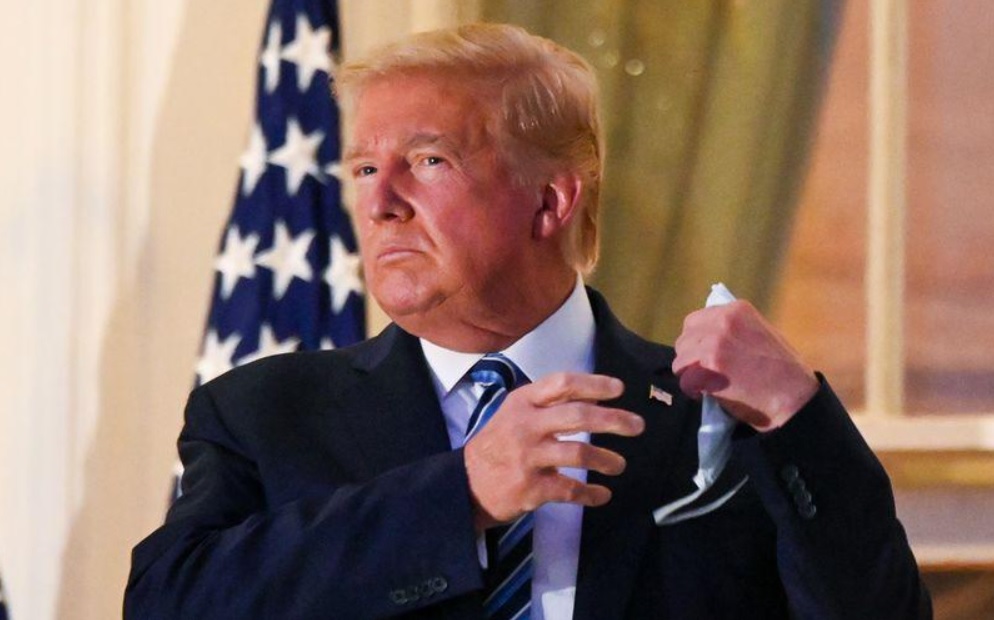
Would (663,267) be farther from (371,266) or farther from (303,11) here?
(371,266)

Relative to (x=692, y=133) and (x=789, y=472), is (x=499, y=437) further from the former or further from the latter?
(x=692, y=133)

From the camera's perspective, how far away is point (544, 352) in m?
2.39

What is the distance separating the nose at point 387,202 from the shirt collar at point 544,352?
208mm

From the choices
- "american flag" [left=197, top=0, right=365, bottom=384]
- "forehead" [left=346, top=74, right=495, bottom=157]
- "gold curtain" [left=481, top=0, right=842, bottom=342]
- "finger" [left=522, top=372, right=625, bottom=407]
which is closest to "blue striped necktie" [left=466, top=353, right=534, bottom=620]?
"finger" [left=522, top=372, right=625, bottom=407]

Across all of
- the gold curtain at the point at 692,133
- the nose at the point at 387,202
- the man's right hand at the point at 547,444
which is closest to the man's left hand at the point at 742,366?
the man's right hand at the point at 547,444

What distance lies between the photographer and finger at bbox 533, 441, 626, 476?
1.89m

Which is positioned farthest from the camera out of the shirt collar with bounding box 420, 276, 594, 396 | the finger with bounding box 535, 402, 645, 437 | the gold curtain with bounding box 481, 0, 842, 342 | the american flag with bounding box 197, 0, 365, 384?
the gold curtain with bounding box 481, 0, 842, 342

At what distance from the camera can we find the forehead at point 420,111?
231 cm

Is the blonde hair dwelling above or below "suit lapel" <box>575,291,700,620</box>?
above

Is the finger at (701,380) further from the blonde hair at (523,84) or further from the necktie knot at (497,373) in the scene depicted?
the blonde hair at (523,84)

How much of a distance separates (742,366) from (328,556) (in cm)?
56

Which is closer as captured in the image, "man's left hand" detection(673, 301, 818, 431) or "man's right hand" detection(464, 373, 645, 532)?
"man's right hand" detection(464, 373, 645, 532)

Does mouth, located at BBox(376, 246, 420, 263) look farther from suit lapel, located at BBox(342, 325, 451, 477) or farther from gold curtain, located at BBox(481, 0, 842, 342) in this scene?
gold curtain, located at BBox(481, 0, 842, 342)

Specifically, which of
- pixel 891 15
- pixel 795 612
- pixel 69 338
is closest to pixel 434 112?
pixel 795 612
